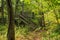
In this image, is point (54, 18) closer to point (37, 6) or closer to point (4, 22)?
point (37, 6)

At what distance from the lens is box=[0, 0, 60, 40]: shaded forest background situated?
28.5 ft

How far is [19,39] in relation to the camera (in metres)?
12.1

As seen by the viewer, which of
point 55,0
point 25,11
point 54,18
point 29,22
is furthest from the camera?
point 25,11

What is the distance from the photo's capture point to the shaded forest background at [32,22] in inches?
342

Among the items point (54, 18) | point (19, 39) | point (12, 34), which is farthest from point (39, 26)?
point (12, 34)

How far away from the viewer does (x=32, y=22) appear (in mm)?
17219

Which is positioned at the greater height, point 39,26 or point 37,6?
point 37,6

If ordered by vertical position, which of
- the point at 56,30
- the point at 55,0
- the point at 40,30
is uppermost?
the point at 55,0

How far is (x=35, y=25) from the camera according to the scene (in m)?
16.4

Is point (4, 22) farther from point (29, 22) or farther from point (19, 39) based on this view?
point (19, 39)

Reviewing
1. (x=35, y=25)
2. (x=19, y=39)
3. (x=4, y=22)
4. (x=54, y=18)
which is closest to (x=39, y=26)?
(x=35, y=25)

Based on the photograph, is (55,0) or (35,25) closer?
(55,0)

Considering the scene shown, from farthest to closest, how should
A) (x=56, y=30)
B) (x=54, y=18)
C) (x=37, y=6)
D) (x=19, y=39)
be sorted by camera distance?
(x=37, y=6) < (x=19, y=39) < (x=54, y=18) < (x=56, y=30)

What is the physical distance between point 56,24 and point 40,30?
5568mm
